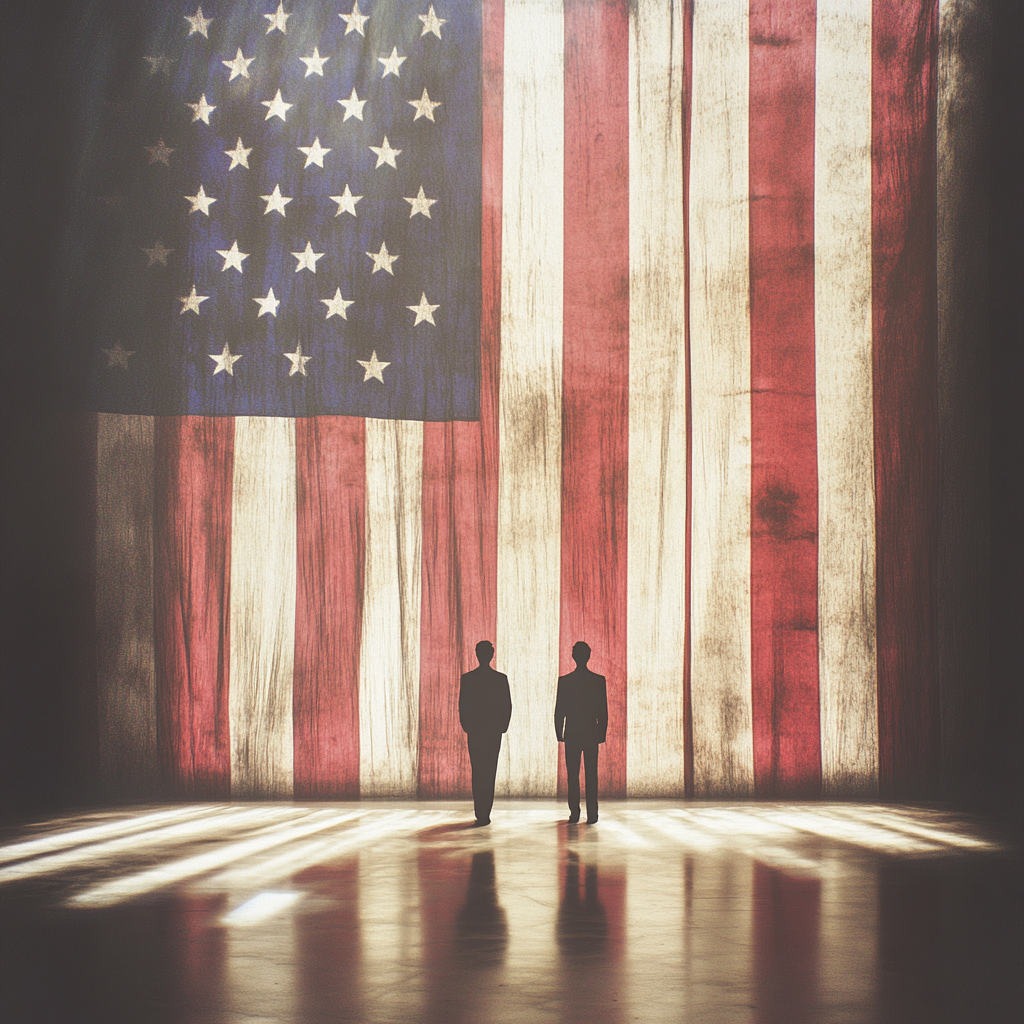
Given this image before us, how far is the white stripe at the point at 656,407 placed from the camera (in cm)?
773

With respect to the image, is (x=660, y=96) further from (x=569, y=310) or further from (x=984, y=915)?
(x=984, y=915)

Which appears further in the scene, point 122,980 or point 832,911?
point 832,911

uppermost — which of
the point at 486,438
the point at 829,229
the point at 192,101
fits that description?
the point at 192,101

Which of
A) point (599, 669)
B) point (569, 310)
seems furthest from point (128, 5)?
point (599, 669)

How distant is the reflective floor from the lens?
2.99 meters

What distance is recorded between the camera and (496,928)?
3854mm

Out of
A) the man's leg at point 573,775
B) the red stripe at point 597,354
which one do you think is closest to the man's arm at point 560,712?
the man's leg at point 573,775

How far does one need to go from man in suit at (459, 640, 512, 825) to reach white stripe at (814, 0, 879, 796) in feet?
9.06

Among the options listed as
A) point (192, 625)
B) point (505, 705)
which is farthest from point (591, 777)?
point (192, 625)

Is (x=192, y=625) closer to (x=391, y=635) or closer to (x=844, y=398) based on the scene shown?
(x=391, y=635)

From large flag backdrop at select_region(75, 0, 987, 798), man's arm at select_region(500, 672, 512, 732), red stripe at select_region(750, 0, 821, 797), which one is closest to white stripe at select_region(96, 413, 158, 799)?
large flag backdrop at select_region(75, 0, 987, 798)

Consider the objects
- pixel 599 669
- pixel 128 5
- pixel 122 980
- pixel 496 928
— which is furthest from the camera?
pixel 128 5

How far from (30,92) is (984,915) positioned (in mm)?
8800

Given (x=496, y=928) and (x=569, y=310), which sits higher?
(x=569, y=310)
